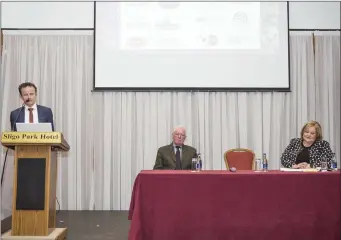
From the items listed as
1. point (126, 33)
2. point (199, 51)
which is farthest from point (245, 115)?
point (126, 33)

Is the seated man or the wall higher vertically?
the wall

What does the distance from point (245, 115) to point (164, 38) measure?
5.23 feet

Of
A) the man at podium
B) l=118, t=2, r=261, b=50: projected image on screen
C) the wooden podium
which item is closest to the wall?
l=118, t=2, r=261, b=50: projected image on screen

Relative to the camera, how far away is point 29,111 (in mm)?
3965

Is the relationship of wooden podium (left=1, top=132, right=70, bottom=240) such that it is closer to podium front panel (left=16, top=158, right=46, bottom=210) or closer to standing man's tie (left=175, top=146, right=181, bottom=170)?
podium front panel (left=16, top=158, right=46, bottom=210)

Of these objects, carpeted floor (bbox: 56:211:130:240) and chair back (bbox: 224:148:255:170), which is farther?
chair back (bbox: 224:148:255:170)

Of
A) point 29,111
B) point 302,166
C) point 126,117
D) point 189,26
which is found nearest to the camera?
point 302,166

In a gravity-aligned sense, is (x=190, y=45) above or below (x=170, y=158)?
above

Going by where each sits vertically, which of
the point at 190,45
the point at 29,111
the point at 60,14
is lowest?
the point at 29,111

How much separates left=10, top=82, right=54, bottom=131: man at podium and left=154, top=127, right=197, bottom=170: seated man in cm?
127

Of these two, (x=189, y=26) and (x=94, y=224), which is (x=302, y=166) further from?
(x=189, y=26)

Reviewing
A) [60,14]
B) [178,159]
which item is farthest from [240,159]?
[60,14]

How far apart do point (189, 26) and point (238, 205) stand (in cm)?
328

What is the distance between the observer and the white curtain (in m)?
5.94
